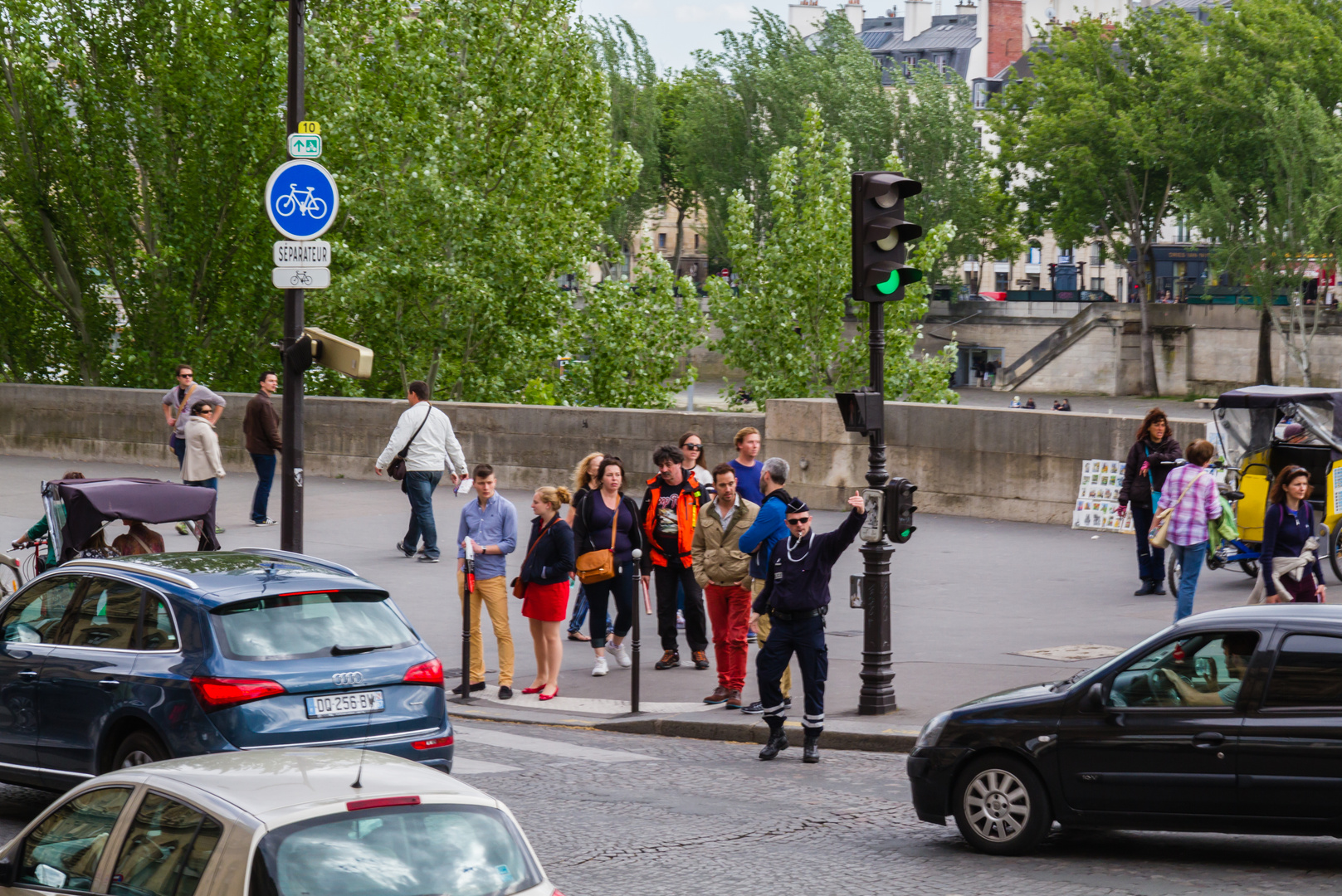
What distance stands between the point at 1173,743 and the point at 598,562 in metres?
5.95

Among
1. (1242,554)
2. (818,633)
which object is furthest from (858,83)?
(818,633)

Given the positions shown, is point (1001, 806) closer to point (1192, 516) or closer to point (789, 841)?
point (789, 841)

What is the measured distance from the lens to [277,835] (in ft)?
14.0

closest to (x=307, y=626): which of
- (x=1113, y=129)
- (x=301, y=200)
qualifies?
(x=301, y=200)

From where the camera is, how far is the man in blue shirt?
491 inches

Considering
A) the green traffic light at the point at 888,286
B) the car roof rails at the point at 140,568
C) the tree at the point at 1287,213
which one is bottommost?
the car roof rails at the point at 140,568

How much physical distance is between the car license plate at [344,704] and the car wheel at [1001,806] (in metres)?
2.87

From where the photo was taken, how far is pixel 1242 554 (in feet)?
49.0

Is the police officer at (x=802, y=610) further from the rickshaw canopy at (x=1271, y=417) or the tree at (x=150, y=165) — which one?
the tree at (x=150, y=165)

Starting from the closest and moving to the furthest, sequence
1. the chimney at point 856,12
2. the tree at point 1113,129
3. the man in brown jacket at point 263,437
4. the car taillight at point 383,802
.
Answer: the car taillight at point 383,802 → the man in brown jacket at point 263,437 → the tree at point 1113,129 → the chimney at point 856,12

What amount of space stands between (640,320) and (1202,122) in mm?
44333

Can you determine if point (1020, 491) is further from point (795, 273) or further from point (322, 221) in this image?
point (795, 273)

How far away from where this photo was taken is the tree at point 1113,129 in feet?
221

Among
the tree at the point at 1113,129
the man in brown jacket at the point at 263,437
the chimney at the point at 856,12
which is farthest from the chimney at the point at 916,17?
the man in brown jacket at the point at 263,437
